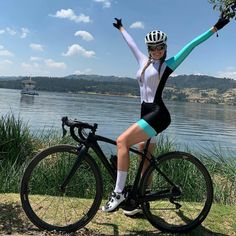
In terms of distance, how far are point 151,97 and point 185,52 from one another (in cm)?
60

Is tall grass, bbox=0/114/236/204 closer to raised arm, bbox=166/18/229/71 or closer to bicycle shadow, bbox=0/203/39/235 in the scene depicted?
bicycle shadow, bbox=0/203/39/235

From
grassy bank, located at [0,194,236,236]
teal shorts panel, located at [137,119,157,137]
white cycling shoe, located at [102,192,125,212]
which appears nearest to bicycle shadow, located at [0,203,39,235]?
grassy bank, located at [0,194,236,236]

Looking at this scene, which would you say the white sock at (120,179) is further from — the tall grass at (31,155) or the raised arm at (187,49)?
the tall grass at (31,155)

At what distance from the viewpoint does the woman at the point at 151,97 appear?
450 cm

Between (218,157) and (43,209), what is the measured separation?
24.4 feet

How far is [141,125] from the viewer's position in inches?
177

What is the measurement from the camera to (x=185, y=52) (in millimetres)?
4617

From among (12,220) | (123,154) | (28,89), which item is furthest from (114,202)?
(28,89)

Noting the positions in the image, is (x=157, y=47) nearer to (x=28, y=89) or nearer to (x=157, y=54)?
(x=157, y=54)

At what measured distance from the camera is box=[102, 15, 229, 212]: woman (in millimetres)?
4504

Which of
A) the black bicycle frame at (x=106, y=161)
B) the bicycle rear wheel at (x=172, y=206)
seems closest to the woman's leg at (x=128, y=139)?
the black bicycle frame at (x=106, y=161)

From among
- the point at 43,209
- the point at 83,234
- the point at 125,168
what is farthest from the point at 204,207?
the point at 43,209

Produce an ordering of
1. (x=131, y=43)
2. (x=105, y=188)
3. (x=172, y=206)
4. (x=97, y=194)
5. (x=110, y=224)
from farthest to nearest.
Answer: (x=105, y=188) → (x=172, y=206) → (x=131, y=43) → (x=110, y=224) → (x=97, y=194)

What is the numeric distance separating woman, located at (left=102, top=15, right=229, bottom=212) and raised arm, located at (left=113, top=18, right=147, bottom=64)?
0.20 feet
